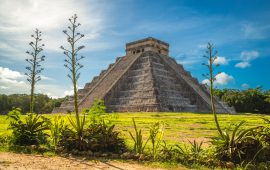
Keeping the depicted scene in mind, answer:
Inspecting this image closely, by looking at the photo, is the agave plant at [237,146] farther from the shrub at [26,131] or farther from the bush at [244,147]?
the shrub at [26,131]

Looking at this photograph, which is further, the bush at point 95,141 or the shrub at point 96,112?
the shrub at point 96,112

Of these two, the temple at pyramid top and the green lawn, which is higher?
the temple at pyramid top

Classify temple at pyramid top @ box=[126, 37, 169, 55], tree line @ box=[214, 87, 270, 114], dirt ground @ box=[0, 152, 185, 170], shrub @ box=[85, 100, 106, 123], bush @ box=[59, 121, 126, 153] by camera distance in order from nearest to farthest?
dirt ground @ box=[0, 152, 185, 170], bush @ box=[59, 121, 126, 153], shrub @ box=[85, 100, 106, 123], temple at pyramid top @ box=[126, 37, 169, 55], tree line @ box=[214, 87, 270, 114]

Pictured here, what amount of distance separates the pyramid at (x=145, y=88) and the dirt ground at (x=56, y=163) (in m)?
29.3

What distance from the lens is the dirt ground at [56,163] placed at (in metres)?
8.40

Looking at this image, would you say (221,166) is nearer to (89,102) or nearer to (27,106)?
(89,102)

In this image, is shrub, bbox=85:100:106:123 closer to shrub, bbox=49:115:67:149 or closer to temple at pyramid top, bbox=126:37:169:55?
shrub, bbox=49:115:67:149

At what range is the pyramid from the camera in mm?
42438

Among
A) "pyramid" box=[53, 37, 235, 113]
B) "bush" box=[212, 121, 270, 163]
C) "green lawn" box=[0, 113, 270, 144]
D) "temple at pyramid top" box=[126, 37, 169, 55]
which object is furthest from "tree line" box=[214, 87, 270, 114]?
"bush" box=[212, 121, 270, 163]

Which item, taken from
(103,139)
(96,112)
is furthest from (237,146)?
(96,112)

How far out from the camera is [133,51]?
5866 cm

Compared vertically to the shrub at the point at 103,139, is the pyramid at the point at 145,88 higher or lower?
higher

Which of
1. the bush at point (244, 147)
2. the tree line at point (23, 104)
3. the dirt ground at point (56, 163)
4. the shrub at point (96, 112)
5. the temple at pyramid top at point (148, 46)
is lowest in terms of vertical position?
the dirt ground at point (56, 163)

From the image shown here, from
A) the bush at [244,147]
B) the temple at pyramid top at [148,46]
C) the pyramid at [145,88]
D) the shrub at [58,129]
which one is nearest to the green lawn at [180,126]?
the bush at [244,147]
